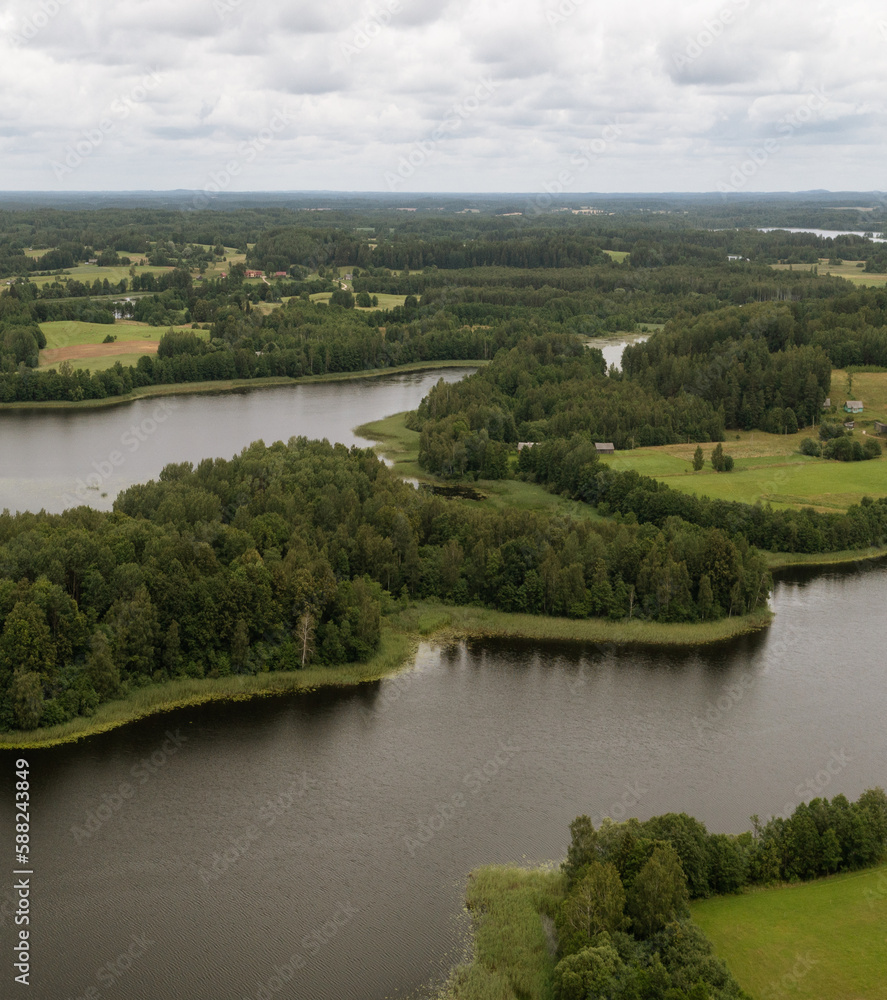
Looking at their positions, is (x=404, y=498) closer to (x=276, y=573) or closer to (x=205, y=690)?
(x=276, y=573)

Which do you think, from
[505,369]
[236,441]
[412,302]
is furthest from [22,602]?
[412,302]

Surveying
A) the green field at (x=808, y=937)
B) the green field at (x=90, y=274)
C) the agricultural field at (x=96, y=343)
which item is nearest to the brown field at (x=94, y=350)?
the agricultural field at (x=96, y=343)

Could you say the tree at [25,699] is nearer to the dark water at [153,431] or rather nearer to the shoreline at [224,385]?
the dark water at [153,431]

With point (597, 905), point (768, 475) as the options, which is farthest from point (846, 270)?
point (597, 905)

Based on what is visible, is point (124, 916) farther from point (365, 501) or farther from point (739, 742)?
point (365, 501)

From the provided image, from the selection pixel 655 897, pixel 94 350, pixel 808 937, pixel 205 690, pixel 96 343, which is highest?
pixel 96 343

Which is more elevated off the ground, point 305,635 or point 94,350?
point 94,350
